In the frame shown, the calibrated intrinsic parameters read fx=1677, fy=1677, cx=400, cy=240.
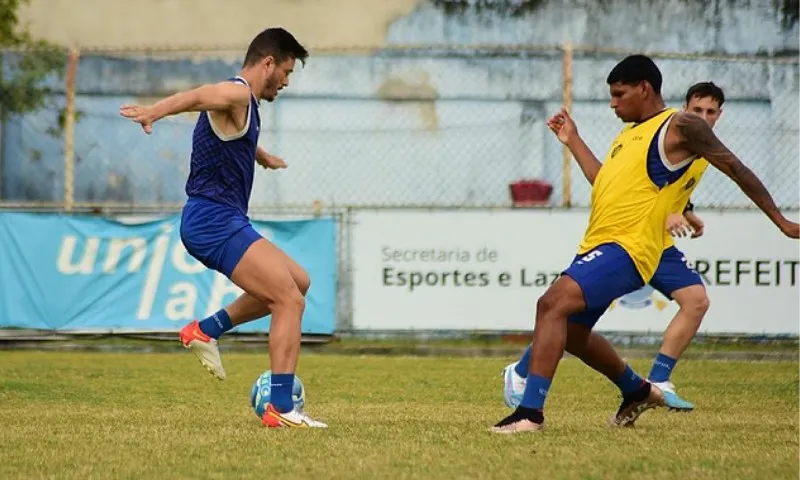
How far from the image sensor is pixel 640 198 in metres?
9.00

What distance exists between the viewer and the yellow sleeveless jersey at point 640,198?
8992 millimetres

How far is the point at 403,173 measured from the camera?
2144cm

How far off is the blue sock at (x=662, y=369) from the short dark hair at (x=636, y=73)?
271cm

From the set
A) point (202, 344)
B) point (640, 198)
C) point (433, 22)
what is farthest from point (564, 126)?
point (433, 22)

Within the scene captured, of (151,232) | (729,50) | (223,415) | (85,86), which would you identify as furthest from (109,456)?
(729,50)

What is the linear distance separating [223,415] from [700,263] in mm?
8203

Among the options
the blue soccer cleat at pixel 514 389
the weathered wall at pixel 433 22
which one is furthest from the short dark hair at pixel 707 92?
the weathered wall at pixel 433 22

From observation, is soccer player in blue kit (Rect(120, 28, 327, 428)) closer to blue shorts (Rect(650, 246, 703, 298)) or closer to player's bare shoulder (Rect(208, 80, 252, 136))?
player's bare shoulder (Rect(208, 80, 252, 136))

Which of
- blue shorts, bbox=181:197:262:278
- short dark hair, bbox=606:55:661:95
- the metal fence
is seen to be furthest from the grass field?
the metal fence

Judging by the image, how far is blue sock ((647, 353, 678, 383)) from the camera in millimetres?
11172

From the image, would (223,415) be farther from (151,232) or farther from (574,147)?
(151,232)

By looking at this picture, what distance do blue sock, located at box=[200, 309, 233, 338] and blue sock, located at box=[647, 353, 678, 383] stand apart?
117 inches

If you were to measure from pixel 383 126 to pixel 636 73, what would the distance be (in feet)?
42.4

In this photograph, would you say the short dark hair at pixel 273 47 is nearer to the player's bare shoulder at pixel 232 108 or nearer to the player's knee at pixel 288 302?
the player's bare shoulder at pixel 232 108
